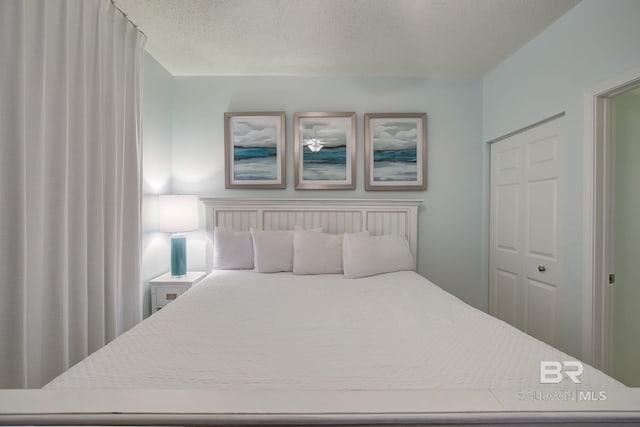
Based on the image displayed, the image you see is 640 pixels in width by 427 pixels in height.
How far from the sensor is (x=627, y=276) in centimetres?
191

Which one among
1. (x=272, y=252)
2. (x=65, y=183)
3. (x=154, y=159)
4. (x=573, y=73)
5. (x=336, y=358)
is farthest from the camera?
(x=154, y=159)

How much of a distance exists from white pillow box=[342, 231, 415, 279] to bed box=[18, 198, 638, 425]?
0.44 m

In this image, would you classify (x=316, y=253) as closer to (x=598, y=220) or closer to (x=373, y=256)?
(x=373, y=256)

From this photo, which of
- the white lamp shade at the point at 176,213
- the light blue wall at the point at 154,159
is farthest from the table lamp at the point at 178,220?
the light blue wall at the point at 154,159

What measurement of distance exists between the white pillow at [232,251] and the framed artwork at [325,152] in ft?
2.52

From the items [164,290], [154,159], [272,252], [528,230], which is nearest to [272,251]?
[272,252]

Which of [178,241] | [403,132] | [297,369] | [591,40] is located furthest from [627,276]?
[178,241]

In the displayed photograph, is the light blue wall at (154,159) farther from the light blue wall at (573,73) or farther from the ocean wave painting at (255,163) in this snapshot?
the light blue wall at (573,73)

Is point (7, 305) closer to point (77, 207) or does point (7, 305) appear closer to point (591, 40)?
point (77, 207)

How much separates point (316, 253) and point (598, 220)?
1.85m

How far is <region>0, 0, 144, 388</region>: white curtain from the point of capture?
1.33 m

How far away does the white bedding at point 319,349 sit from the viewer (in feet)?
3.04

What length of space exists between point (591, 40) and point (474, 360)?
2040mm

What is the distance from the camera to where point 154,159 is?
8.95ft
